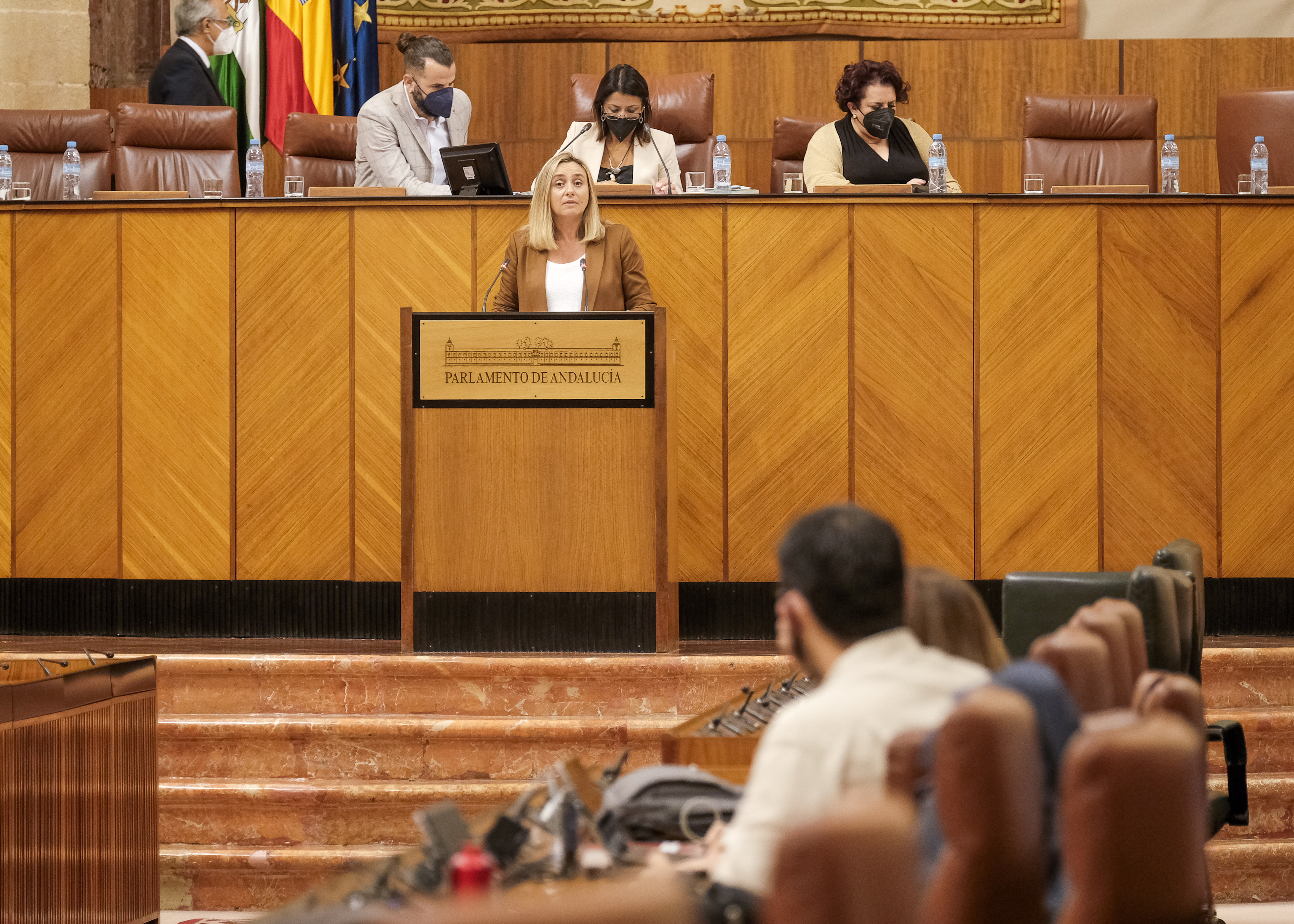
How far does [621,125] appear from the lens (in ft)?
16.6

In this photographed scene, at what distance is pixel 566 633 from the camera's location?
4.09 meters

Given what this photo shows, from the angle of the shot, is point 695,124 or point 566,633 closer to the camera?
point 566,633

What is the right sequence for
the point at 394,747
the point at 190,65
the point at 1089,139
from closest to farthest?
the point at 394,747, the point at 1089,139, the point at 190,65

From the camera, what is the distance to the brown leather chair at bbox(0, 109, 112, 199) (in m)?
6.03

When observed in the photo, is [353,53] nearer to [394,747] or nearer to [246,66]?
[246,66]

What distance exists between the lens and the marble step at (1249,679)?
399cm

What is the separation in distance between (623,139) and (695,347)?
0.96 metres

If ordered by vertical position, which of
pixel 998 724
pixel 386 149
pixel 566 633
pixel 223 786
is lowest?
pixel 223 786

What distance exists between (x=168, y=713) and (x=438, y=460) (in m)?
1.02

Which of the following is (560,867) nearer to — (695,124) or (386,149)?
(386,149)

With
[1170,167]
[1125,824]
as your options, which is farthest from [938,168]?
[1125,824]

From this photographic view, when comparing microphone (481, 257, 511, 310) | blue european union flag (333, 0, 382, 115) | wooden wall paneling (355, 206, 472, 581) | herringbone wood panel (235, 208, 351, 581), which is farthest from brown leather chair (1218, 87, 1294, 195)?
blue european union flag (333, 0, 382, 115)

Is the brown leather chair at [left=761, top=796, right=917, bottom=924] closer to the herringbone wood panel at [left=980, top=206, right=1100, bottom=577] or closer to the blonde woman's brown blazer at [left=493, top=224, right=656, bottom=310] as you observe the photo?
the blonde woman's brown blazer at [left=493, top=224, right=656, bottom=310]

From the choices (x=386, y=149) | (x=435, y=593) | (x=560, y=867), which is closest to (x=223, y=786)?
(x=435, y=593)
